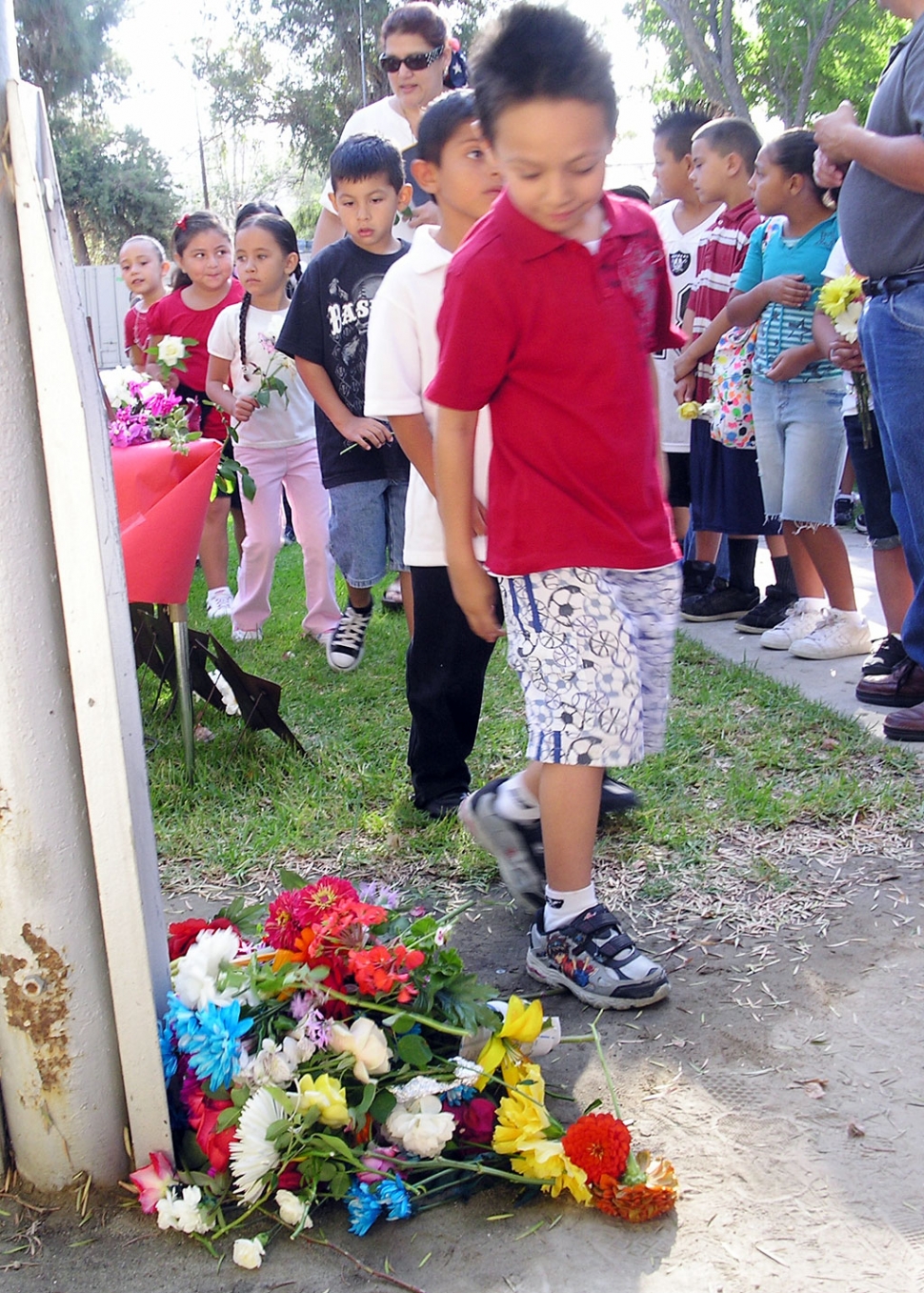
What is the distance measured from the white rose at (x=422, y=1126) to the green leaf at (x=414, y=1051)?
0.05 metres

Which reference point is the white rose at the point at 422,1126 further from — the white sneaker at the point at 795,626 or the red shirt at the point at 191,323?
the red shirt at the point at 191,323

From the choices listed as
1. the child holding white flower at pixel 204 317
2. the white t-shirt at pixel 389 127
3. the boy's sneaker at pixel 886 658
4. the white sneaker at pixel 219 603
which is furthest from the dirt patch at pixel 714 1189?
the child holding white flower at pixel 204 317

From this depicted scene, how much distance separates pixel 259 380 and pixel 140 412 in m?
1.97

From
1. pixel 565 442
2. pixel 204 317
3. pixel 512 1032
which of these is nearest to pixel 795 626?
pixel 565 442

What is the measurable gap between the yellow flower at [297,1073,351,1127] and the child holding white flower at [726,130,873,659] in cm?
331

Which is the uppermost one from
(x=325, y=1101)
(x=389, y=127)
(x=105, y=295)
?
(x=105, y=295)

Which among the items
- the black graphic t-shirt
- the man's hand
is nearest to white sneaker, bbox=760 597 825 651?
the black graphic t-shirt

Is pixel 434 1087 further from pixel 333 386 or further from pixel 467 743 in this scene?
pixel 333 386

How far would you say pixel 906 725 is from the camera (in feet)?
11.9

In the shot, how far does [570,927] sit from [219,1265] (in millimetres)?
920

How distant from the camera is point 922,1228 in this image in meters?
1.65

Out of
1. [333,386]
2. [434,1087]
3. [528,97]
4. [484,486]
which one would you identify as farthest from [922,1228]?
[333,386]

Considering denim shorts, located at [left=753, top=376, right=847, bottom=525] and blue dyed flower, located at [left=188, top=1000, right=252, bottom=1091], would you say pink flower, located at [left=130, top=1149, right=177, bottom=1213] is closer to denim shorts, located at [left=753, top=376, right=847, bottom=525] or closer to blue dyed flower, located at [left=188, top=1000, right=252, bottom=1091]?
blue dyed flower, located at [left=188, top=1000, right=252, bottom=1091]

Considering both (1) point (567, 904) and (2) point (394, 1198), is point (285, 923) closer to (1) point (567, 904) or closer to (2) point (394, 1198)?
(2) point (394, 1198)
